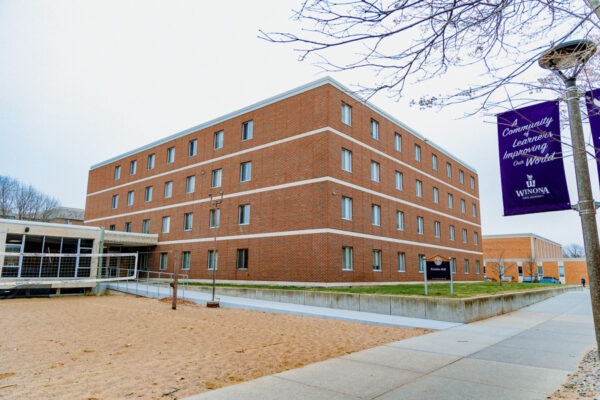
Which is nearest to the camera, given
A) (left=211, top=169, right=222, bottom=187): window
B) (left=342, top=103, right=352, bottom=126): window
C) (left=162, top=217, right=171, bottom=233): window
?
(left=342, top=103, right=352, bottom=126): window

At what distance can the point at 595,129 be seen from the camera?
223 inches

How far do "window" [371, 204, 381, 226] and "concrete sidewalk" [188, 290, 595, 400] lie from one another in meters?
15.9

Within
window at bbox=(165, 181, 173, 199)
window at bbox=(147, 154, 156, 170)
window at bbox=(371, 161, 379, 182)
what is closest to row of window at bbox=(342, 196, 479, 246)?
window at bbox=(371, 161, 379, 182)

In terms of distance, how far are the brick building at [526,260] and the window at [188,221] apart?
54.1 m

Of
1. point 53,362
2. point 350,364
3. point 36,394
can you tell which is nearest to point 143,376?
point 36,394

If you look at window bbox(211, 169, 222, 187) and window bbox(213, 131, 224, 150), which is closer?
window bbox(211, 169, 222, 187)

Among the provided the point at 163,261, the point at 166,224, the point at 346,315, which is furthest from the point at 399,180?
the point at 163,261

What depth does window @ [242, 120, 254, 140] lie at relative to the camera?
27.6 m

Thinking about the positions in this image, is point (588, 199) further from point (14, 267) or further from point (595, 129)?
point (14, 267)

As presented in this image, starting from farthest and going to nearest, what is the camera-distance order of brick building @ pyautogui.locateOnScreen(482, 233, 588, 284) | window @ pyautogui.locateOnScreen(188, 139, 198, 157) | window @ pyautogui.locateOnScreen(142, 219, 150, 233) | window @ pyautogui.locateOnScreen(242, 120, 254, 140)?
1. brick building @ pyautogui.locateOnScreen(482, 233, 588, 284)
2. window @ pyautogui.locateOnScreen(142, 219, 150, 233)
3. window @ pyautogui.locateOnScreen(188, 139, 198, 157)
4. window @ pyautogui.locateOnScreen(242, 120, 254, 140)

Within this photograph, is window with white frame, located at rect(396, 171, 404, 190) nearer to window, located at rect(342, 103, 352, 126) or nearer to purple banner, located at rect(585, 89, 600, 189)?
window, located at rect(342, 103, 352, 126)

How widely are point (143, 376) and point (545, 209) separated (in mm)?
6883

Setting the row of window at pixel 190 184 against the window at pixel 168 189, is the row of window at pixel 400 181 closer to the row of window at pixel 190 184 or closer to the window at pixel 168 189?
the row of window at pixel 190 184

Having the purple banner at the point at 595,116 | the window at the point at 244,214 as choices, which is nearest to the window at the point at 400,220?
the window at the point at 244,214
